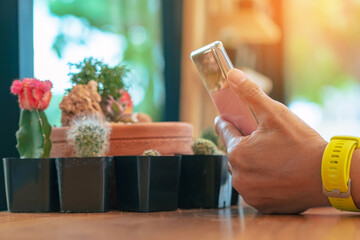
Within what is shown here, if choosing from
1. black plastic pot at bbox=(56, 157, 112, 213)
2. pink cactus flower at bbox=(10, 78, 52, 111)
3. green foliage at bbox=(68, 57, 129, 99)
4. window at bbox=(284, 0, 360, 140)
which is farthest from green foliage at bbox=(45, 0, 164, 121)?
black plastic pot at bbox=(56, 157, 112, 213)

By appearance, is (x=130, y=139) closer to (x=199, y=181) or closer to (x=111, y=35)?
(x=199, y=181)

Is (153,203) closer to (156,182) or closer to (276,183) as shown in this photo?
(156,182)

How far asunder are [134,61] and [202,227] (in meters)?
2.37

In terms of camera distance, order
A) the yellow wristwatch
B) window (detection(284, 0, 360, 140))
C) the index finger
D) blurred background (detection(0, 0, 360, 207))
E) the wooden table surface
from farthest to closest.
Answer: window (detection(284, 0, 360, 140)) < blurred background (detection(0, 0, 360, 207)) < the index finger < the yellow wristwatch < the wooden table surface

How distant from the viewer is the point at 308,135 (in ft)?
2.59

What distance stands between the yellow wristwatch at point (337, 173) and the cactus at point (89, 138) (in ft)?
1.21

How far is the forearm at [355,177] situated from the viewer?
77 centimetres

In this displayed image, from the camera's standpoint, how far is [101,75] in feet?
3.31

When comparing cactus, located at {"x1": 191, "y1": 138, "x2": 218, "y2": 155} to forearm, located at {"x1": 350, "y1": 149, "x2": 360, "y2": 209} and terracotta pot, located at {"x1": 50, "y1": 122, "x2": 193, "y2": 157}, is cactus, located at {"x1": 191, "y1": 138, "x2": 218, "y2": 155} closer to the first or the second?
terracotta pot, located at {"x1": 50, "y1": 122, "x2": 193, "y2": 157}

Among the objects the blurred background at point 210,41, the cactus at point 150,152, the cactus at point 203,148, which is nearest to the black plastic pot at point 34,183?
the cactus at point 150,152

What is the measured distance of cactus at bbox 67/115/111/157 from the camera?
0.86m

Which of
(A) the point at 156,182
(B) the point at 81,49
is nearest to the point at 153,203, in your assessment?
(A) the point at 156,182

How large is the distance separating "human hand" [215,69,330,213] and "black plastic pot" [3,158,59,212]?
314mm

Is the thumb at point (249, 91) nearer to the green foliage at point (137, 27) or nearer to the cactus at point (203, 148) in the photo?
the cactus at point (203, 148)
